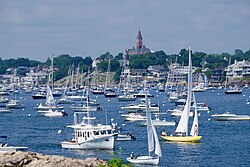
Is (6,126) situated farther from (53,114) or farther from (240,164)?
(240,164)

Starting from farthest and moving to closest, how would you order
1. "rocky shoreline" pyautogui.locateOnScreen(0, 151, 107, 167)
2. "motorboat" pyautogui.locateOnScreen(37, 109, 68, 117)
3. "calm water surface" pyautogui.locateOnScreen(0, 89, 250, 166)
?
1. "motorboat" pyautogui.locateOnScreen(37, 109, 68, 117)
2. "calm water surface" pyautogui.locateOnScreen(0, 89, 250, 166)
3. "rocky shoreline" pyautogui.locateOnScreen(0, 151, 107, 167)

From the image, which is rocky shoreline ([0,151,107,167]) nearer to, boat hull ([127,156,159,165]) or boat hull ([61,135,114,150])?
boat hull ([127,156,159,165])

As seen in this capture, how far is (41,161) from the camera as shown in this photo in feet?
84.4

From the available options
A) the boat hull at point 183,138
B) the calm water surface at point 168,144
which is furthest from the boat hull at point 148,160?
the boat hull at point 183,138

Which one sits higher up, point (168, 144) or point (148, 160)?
point (148, 160)

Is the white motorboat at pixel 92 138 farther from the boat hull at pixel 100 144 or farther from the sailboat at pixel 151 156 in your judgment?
the sailboat at pixel 151 156

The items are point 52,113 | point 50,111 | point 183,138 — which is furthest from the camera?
point 50,111

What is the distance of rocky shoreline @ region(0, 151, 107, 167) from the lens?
2530 centimetres

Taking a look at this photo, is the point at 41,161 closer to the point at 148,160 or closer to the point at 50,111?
the point at 148,160

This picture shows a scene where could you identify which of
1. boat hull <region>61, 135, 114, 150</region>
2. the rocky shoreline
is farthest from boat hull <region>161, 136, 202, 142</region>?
the rocky shoreline

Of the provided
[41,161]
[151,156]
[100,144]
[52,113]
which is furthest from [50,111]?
[41,161]

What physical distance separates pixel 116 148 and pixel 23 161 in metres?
39.1

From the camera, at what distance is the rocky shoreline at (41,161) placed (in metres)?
25.3

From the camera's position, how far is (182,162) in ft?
185
